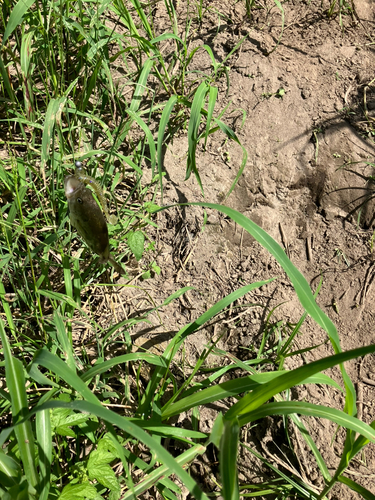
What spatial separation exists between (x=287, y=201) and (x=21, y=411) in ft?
4.72

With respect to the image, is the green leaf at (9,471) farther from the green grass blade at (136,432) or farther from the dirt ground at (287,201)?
the dirt ground at (287,201)

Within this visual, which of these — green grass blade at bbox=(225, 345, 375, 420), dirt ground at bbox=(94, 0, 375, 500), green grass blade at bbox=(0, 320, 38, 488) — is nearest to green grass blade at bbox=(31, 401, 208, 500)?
green grass blade at bbox=(0, 320, 38, 488)

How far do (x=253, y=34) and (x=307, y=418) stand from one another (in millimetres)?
1922

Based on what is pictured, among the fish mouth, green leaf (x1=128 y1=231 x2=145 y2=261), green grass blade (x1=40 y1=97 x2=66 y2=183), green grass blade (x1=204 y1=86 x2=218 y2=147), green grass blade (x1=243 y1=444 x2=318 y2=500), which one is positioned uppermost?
green grass blade (x1=204 y1=86 x2=218 y2=147)

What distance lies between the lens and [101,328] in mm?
1756

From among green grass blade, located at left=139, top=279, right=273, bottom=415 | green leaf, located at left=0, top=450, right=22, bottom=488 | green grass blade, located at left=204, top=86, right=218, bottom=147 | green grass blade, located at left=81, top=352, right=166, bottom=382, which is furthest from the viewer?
green grass blade, located at left=204, top=86, right=218, bottom=147

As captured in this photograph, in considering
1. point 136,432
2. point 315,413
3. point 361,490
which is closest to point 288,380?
point 315,413

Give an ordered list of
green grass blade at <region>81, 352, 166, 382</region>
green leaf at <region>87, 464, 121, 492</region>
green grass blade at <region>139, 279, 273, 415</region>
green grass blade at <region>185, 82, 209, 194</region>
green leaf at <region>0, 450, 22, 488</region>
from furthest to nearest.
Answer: green grass blade at <region>185, 82, 209, 194</region>
green grass blade at <region>139, 279, 273, 415</region>
green grass blade at <region>81, 352, 166, 382</region>
green leaf at <region>87, 464, 121, 492</region>
green leaf at <region>0, 450, 22, 488</region>

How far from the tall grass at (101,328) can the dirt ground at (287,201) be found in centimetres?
9

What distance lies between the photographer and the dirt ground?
5.65 ft

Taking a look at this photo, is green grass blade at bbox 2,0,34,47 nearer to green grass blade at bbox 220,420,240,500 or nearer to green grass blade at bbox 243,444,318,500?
green grass blade at bbox 220,420,240,500

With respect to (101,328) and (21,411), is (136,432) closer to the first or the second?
(21,411)

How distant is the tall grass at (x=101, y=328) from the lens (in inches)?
45.5

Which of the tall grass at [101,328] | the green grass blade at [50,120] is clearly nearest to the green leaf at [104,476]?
the tall grass at [101,328]
